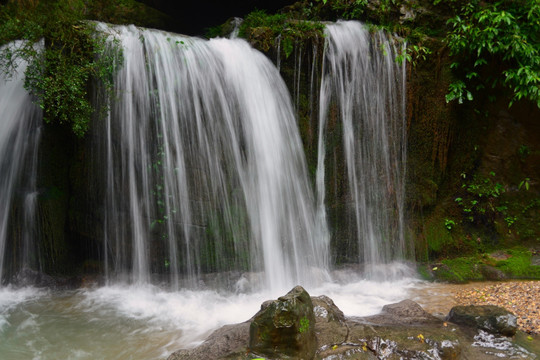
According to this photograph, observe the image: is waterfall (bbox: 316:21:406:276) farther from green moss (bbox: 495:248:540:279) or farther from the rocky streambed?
the rocky streambed

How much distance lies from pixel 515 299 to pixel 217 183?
4.27 m

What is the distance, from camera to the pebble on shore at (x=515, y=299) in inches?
150

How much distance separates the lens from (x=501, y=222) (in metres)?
6.49

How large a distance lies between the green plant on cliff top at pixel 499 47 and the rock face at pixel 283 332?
4944 mm

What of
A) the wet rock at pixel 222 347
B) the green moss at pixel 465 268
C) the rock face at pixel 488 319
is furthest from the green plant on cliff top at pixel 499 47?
the wet rock at pixel 222 347

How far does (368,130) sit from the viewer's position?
6.38 m

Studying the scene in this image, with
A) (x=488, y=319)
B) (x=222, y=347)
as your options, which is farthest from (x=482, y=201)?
(x=222, y=347)

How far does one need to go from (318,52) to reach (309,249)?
3.31 metres

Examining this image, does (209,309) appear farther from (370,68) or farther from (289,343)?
(370,68)

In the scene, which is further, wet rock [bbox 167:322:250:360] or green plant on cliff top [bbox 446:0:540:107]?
green plant on cliff top [bbox 446:0:540:107]

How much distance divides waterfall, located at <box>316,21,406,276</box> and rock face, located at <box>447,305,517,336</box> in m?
2.48

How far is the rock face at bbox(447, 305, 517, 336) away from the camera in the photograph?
341 centimetres

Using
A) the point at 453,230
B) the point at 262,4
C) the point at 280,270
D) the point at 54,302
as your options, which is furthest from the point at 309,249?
the point at 262,4

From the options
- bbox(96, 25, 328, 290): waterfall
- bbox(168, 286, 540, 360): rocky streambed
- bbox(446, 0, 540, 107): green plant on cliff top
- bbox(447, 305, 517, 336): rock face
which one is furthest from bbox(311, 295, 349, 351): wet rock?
bbox(446, 0, 540, 107): green plant on cliff top
